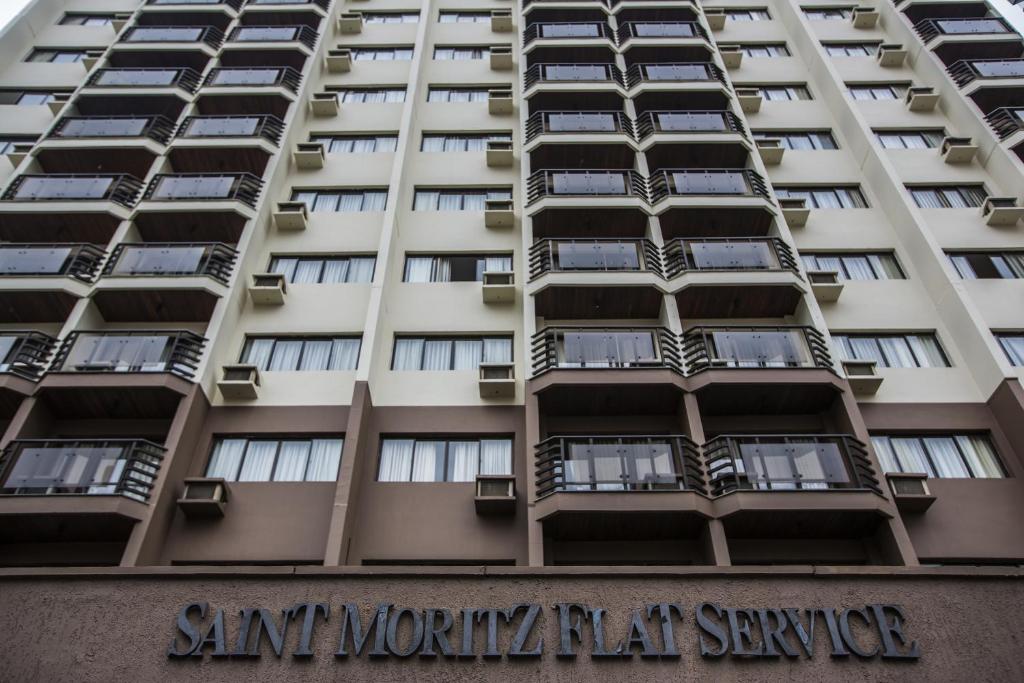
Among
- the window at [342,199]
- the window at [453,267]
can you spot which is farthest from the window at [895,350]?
the window at [342,199]

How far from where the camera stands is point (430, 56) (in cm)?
3269

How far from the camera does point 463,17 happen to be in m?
35.1

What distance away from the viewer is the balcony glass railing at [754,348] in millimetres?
19328

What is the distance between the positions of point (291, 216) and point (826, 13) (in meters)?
25.7

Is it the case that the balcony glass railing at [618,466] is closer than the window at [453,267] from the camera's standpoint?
Yes

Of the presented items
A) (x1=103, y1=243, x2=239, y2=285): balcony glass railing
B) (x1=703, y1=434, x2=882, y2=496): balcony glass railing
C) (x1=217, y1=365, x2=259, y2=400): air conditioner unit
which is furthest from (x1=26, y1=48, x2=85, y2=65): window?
(x1=703, y1=434, x2=882, y2=496): balcony glass railing

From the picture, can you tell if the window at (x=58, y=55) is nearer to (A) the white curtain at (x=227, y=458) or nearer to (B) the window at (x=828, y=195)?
(A) the white curtain at (x=227, y=458)

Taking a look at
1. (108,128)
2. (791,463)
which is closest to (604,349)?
(791,463)

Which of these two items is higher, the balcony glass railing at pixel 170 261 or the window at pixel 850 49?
the window at pixel 850 49

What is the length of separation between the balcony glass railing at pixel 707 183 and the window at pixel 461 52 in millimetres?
12090

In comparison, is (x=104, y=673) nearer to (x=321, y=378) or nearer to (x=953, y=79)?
(x=321, y=378)

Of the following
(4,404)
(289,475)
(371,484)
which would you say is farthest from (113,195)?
(371,484)

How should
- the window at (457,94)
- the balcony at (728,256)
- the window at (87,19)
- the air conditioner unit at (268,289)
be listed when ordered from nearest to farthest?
the balcony at (728,256)
the air conditioner unit at (268,289)
the window at (457,94)
the window at (87,19)

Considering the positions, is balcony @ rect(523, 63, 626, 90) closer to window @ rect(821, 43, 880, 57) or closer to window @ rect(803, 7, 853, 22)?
window @ rect(821, 43, 880, 57)
